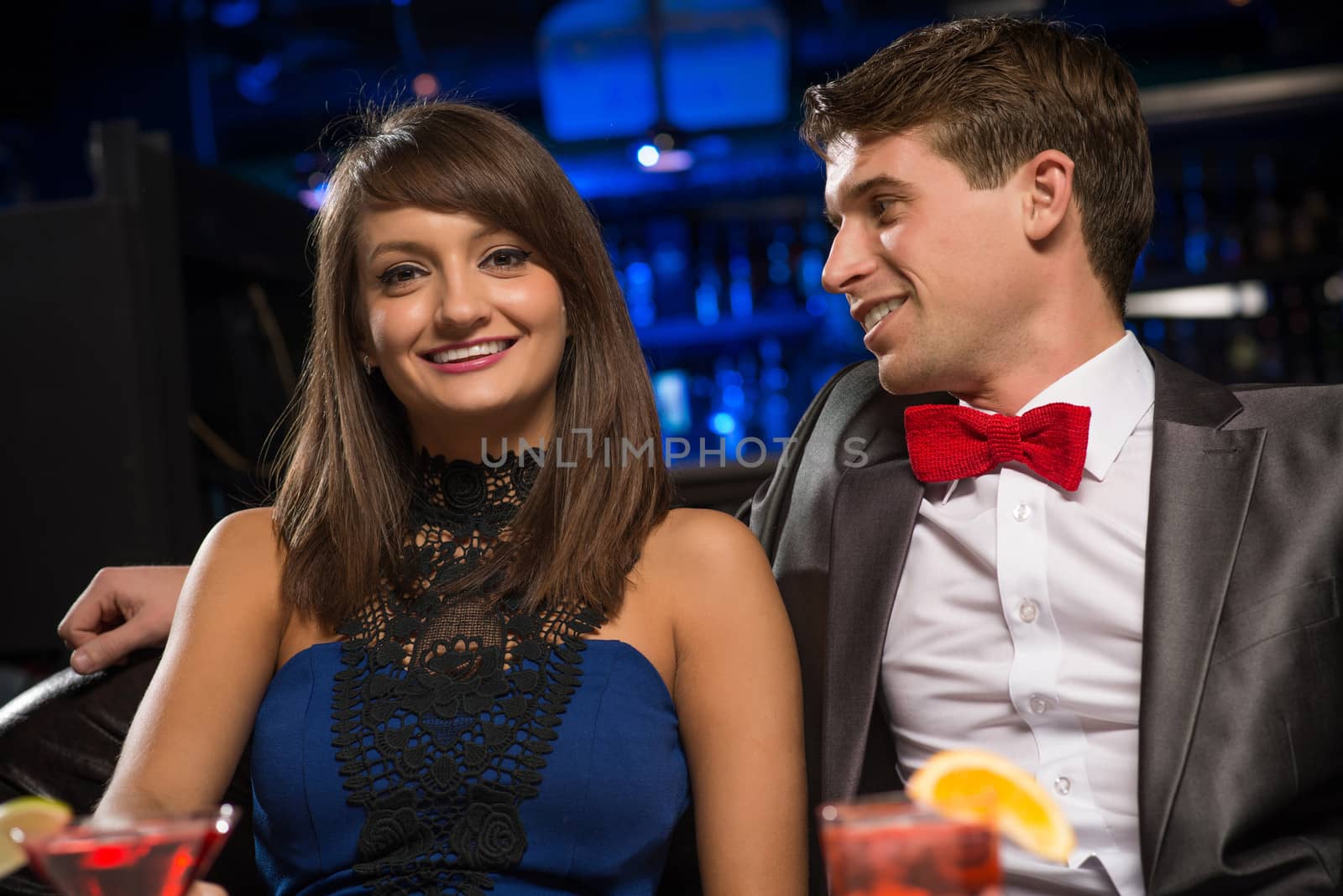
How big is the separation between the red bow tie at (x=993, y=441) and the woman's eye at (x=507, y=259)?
58 cm

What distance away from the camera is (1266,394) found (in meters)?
1.72

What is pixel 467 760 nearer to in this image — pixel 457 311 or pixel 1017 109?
pixel 457 311

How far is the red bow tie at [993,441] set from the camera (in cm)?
172

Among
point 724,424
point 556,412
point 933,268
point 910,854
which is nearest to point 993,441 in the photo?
point 933,268

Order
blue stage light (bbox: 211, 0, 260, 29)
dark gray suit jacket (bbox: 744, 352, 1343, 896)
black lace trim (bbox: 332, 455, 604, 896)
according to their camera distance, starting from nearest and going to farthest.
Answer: dark gray suit jacket (bbox: 744, 352, 1343, 896), black lace trim (bbox: 332, 455, 604, 896), blue stage light (bbox: 211, 0, 260, 29)

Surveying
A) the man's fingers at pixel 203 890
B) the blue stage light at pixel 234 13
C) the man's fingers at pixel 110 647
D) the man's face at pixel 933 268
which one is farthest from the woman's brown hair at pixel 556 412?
the blue stage light at pixel 234 13

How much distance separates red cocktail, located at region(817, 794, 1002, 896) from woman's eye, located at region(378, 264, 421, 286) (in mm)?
1099

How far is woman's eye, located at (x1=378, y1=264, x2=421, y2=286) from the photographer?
1772 millimetres

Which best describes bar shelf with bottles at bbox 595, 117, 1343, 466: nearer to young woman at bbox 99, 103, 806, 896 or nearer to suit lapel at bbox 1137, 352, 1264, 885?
young woman at bbox 99, 103, 806, 896

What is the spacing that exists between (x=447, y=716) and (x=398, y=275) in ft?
1.97

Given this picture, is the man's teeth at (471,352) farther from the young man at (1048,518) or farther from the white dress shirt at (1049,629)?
the white dress shirt at (1049,629)

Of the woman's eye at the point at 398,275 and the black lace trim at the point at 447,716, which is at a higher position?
the woman's eye at the point at 398,275

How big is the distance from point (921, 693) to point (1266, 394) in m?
0.61

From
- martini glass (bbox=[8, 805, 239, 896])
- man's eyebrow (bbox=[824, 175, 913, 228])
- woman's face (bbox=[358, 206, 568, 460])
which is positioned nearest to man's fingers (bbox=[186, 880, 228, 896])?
martini glass (bbox=[8, 805, 239, 896])
